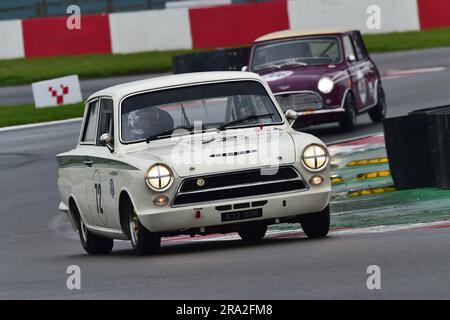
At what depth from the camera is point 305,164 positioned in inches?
438

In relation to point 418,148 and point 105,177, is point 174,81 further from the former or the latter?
point 418,148

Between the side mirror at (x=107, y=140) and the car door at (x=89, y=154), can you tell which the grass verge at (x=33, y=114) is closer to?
the car door at (x=89, y=154)

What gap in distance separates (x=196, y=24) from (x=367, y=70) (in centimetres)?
1403

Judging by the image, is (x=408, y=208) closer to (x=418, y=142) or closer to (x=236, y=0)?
(x=418, y=142)

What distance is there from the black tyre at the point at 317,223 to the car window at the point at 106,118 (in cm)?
187

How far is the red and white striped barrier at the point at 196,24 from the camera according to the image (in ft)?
117

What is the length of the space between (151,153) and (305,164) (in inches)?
48.7

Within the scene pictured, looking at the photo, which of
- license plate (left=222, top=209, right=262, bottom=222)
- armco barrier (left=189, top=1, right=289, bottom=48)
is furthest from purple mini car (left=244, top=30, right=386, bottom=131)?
armco barrier (left=189, top=1, right=289, bottom=48)

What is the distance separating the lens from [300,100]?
2091 cm

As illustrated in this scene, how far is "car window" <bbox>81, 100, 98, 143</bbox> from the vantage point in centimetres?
1288

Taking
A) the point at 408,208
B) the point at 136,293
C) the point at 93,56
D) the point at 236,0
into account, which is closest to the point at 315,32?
the point at 408,208

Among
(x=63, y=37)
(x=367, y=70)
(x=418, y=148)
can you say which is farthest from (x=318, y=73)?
(x=63, y=37)

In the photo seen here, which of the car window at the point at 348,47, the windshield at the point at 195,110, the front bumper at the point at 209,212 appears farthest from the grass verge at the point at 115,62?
the front bumper at the point at 209,212

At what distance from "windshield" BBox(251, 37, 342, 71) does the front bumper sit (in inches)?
415
